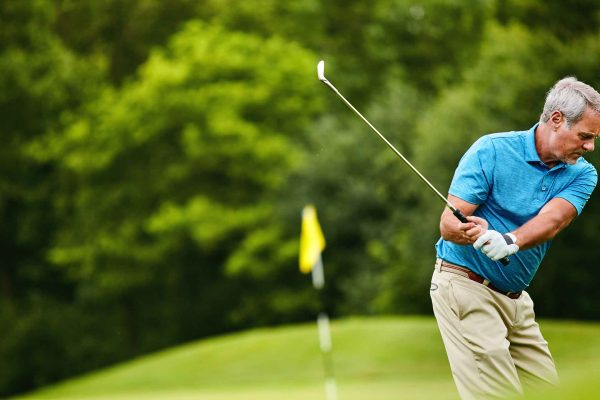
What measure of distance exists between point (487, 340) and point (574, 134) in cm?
111

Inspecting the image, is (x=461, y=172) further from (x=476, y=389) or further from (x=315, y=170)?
(x=315, y=170)

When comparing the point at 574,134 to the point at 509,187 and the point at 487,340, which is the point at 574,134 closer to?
the point at 509,187

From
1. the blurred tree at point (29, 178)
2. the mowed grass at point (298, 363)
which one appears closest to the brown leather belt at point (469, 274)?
the mowed grass at point (298, 363)

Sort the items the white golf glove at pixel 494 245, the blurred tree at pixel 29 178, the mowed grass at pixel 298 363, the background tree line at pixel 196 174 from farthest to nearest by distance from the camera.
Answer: the blurred tree at pixel 29 178
the background tree line at pixel 196 174
the mowed grass at pixel 298 363
the white golf glove at pixel 494 245

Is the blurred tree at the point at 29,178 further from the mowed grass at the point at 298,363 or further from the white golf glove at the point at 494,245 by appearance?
the white golf glove at the point at 494,245

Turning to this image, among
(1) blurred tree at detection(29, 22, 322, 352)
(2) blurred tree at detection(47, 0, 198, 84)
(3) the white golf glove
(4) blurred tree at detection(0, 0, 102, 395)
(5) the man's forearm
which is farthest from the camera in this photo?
(2) blurred tree at detection(47, 0, 198, 84)

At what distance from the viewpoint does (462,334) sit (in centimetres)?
545

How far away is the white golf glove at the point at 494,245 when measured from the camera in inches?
199

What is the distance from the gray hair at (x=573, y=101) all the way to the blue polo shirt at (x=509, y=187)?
0.67 ft

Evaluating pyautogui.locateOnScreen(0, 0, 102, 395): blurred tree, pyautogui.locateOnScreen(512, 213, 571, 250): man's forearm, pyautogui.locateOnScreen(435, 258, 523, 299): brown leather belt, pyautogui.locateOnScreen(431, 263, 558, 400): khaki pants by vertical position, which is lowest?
pyautogui.locateOnScreen(0, 0, 102, 395): blurred tree

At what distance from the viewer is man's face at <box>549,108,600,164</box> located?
5262mm

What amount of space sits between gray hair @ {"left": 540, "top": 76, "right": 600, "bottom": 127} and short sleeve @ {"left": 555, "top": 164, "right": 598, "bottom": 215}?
0.36 meters

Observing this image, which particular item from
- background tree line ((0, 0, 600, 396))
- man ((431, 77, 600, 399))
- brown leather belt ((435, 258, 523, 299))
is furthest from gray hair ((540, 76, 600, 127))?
background tree line ((0, 0, 600, 396))

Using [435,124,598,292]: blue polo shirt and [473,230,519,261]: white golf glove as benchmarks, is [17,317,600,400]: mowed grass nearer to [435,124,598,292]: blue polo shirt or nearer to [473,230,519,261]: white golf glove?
[435,124,598,292]: blue polo shirt
